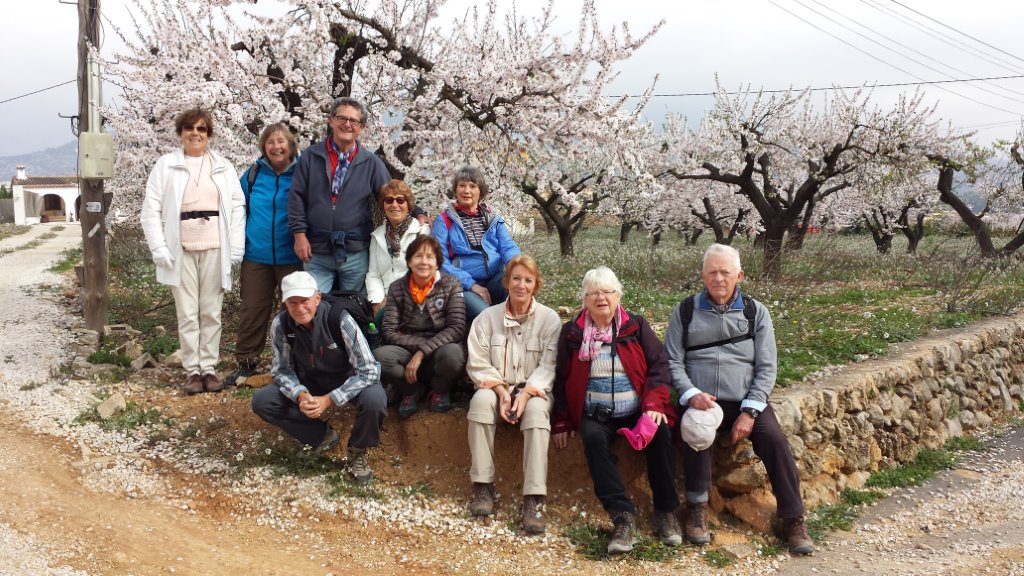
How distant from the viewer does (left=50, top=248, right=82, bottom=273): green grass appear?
47.4 feet

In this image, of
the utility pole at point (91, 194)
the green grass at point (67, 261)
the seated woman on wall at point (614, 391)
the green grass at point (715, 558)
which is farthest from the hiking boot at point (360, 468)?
the green grass at point (67, 261)

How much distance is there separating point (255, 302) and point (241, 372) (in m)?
0.61

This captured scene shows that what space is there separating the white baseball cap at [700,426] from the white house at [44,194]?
59516mm

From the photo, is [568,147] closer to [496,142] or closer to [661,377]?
[496,142]

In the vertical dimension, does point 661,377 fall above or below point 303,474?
above

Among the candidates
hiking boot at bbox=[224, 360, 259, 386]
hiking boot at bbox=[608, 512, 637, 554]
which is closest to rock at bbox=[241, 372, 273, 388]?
hiking boot at bbox=[224, 360, 259, 386]

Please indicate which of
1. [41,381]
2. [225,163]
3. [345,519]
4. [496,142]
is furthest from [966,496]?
[41,381]

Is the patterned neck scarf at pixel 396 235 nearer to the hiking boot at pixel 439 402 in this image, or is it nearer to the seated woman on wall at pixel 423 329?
the seated woman on wall at pixel 423 329

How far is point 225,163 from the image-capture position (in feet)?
17.6

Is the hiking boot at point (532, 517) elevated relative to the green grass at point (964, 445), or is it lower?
elevated

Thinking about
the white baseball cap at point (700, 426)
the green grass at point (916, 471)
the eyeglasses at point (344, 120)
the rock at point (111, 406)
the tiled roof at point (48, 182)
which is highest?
the tiled roof at point (48, 182)

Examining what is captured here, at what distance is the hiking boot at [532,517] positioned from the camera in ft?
13.0

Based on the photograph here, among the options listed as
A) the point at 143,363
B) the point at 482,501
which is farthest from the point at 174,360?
the point at 482,501

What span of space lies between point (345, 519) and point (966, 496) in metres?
4.50
